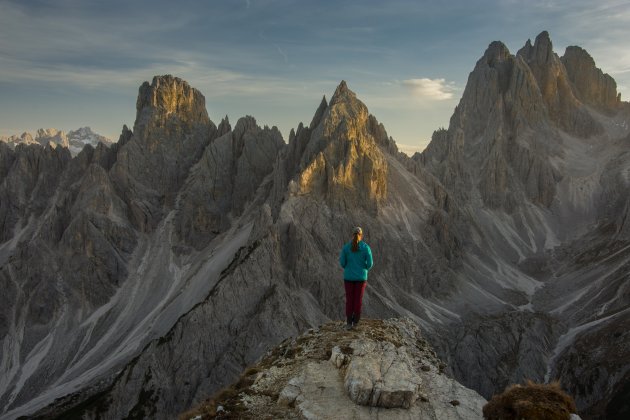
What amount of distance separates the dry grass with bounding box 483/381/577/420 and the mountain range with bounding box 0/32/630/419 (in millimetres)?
63944

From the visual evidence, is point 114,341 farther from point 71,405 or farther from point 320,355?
point 320,355

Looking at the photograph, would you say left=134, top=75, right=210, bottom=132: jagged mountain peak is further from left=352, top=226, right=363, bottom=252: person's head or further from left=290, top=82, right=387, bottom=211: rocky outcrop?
left=352, top=226, right=363, bottom=252: person's head

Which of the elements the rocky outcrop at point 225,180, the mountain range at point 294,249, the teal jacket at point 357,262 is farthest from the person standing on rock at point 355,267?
the rocky outcrop at point 225,180

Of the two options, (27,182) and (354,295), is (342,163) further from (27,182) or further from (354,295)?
(27,182)

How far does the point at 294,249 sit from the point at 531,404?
88756 mm

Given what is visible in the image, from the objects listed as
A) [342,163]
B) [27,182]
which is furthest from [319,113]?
[27,182]

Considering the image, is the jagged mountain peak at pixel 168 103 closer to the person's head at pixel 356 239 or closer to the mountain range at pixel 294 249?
the mountain range at pixel 294 249

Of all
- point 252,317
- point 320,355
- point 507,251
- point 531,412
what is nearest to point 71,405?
point 252,317

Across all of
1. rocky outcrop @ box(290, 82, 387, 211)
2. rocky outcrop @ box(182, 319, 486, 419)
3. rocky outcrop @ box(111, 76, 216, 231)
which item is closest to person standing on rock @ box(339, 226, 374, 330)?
rocky outcrop @ box(182, 319, 486, 419)

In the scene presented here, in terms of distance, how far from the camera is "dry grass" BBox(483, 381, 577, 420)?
12406 millimetres

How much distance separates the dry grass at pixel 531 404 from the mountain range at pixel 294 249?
63944mm

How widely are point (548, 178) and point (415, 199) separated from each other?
73909mm

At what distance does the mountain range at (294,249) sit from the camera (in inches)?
3467

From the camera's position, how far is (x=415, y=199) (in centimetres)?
13225
